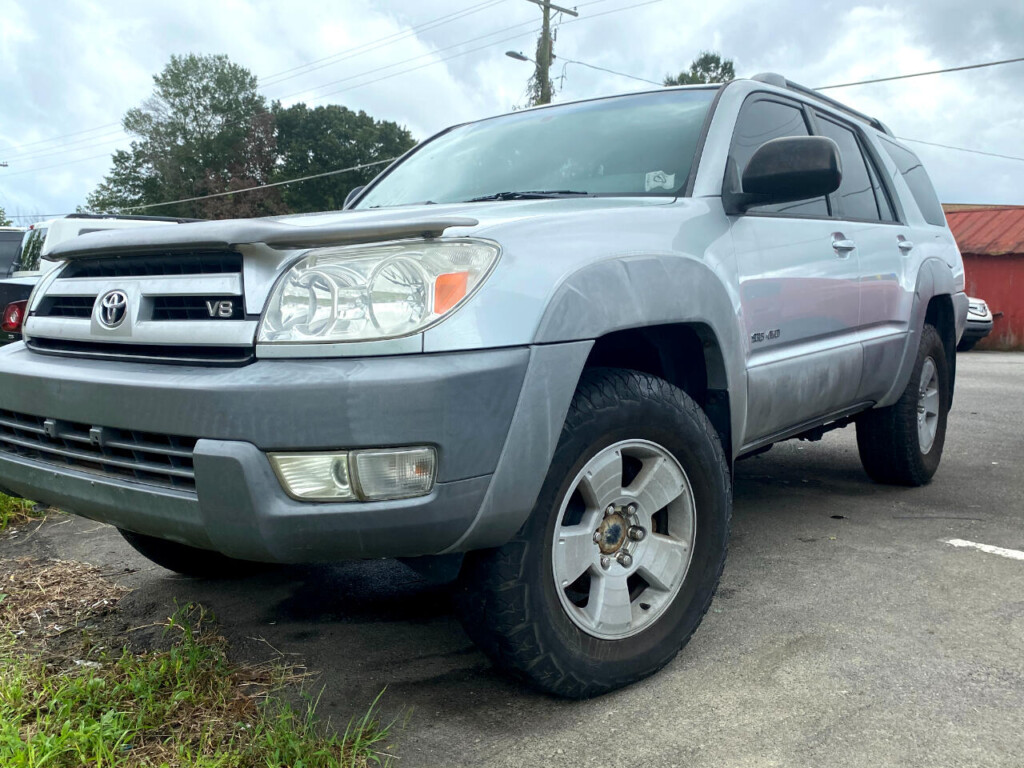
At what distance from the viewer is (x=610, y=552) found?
238 cm

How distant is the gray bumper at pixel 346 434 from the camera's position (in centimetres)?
184

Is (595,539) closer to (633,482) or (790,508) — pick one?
(633,482)

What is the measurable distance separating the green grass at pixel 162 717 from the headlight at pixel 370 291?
888 mm

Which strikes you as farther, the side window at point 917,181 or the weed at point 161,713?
the side window at point 917,181

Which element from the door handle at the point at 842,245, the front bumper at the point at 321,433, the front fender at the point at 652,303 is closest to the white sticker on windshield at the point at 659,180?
the front fender at the point at 652,303

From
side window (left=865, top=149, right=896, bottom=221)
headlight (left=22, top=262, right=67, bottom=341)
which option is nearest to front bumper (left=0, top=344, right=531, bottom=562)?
headlight (left=22, top=262, right=67, bottom=341)

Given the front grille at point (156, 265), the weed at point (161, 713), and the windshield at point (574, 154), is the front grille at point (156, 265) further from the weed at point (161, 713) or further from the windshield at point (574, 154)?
the windshield at point (574, 154)

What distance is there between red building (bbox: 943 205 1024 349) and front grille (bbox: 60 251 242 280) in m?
20.4

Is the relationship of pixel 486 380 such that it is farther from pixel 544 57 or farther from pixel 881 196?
pixel 544 57

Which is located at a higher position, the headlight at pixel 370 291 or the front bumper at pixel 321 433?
the headlight at pixel 370 291

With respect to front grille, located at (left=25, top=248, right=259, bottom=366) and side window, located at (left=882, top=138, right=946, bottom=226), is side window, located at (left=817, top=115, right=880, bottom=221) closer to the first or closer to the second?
side window, located at (left=882, top=138, right=946, bottom=226)

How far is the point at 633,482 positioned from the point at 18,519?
3.19m

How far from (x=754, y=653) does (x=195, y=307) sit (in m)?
1.78

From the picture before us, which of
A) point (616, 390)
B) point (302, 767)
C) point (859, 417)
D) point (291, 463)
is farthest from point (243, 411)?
point (859, 417)
